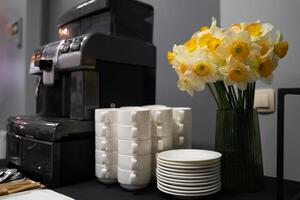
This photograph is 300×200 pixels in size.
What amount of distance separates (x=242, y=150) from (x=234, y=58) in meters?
0.24

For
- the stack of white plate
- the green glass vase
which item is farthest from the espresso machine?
the green glass vase

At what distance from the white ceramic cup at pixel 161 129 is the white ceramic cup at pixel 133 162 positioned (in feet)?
0.21

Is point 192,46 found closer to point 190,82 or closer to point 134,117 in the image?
point 190,82

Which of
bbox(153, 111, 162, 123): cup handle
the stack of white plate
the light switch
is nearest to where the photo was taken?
the stack of white plate

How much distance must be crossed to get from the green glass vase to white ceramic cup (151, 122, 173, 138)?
5.7 inches

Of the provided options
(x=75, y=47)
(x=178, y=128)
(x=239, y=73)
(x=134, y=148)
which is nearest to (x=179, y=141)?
(x=178, y=128)

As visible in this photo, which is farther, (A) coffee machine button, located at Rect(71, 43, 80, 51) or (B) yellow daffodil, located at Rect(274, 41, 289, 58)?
(A) coffee machine button, located at Rect(71, 43, 80, 51)

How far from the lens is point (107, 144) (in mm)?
750

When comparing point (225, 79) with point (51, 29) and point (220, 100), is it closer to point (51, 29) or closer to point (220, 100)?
point (220, 100)

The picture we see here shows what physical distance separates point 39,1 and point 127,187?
5.85ft

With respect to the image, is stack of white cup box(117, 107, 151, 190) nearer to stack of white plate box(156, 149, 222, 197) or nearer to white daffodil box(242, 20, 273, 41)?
stack of white plate box(156, 149, 222, 197)

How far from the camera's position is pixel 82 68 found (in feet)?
2.73

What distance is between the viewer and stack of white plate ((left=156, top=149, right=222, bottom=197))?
612 millimetres

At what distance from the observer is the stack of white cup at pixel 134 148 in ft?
2.24
